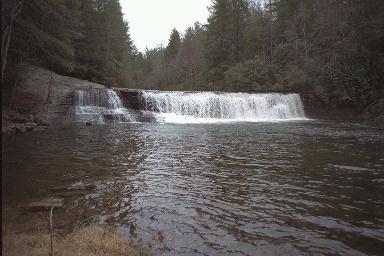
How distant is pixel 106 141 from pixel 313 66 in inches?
1020

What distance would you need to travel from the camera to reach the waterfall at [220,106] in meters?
29.0

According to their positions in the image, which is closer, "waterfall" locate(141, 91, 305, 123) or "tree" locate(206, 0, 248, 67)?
"waterfall" locate(141, 91, 305, 123)

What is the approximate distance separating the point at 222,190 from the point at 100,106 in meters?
20.5

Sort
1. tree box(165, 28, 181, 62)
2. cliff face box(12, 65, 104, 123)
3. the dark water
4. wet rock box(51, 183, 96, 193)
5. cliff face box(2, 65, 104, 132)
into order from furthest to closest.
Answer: tree box(165, 28, 181, 62), cliff face box(12, 65, 104, 123), cliff face box(2, 65, 104, 132), wet rock box(51, 183, 96, 193), the dark water

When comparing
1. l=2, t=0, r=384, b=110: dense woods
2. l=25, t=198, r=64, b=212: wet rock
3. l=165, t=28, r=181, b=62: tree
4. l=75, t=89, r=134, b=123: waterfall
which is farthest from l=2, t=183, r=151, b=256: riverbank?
l=165, t=28, r=181, b=62: tree

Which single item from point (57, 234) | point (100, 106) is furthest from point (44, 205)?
point (100, 106)

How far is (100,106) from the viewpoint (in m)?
27.1

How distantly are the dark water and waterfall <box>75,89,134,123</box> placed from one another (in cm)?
1018

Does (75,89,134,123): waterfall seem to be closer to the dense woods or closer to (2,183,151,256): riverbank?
the dense woods

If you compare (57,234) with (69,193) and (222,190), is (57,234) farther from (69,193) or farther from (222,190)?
(222,190)

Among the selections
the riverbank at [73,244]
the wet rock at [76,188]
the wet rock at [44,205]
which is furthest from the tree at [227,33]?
the riverbank at [73,244]

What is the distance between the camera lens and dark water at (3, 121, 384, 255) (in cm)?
557

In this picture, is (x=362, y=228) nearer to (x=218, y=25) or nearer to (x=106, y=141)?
(x=106, y=141)

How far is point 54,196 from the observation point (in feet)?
24.6
